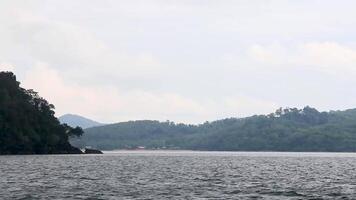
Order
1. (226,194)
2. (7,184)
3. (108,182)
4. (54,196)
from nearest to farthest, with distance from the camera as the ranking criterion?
(54,196) → (226,194) → (7,184) → (108,182)

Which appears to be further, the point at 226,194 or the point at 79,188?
the point at 79,188

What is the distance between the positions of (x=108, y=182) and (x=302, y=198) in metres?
32.2

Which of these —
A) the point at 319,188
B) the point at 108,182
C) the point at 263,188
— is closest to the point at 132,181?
the point at 108,182

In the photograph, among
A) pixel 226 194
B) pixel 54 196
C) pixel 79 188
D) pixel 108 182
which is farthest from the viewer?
pixel 108 182

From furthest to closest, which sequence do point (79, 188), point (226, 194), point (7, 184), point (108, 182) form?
point (108, 182), point (7, 184), point (79, 188), point (226, 194)

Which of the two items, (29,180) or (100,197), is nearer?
(100,197)

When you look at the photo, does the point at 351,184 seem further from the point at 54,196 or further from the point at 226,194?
the point at 54,196

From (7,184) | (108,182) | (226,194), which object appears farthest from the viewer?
(108,182)

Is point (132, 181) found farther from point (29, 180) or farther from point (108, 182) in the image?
point (29, 180)

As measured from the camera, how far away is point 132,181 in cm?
9812

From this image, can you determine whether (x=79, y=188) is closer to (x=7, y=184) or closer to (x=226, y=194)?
(x=7, y=184)

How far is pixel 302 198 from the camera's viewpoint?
73000mm

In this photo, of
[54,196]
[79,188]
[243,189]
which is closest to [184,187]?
[243,189]

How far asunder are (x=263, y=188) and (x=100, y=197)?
24.0 meters
